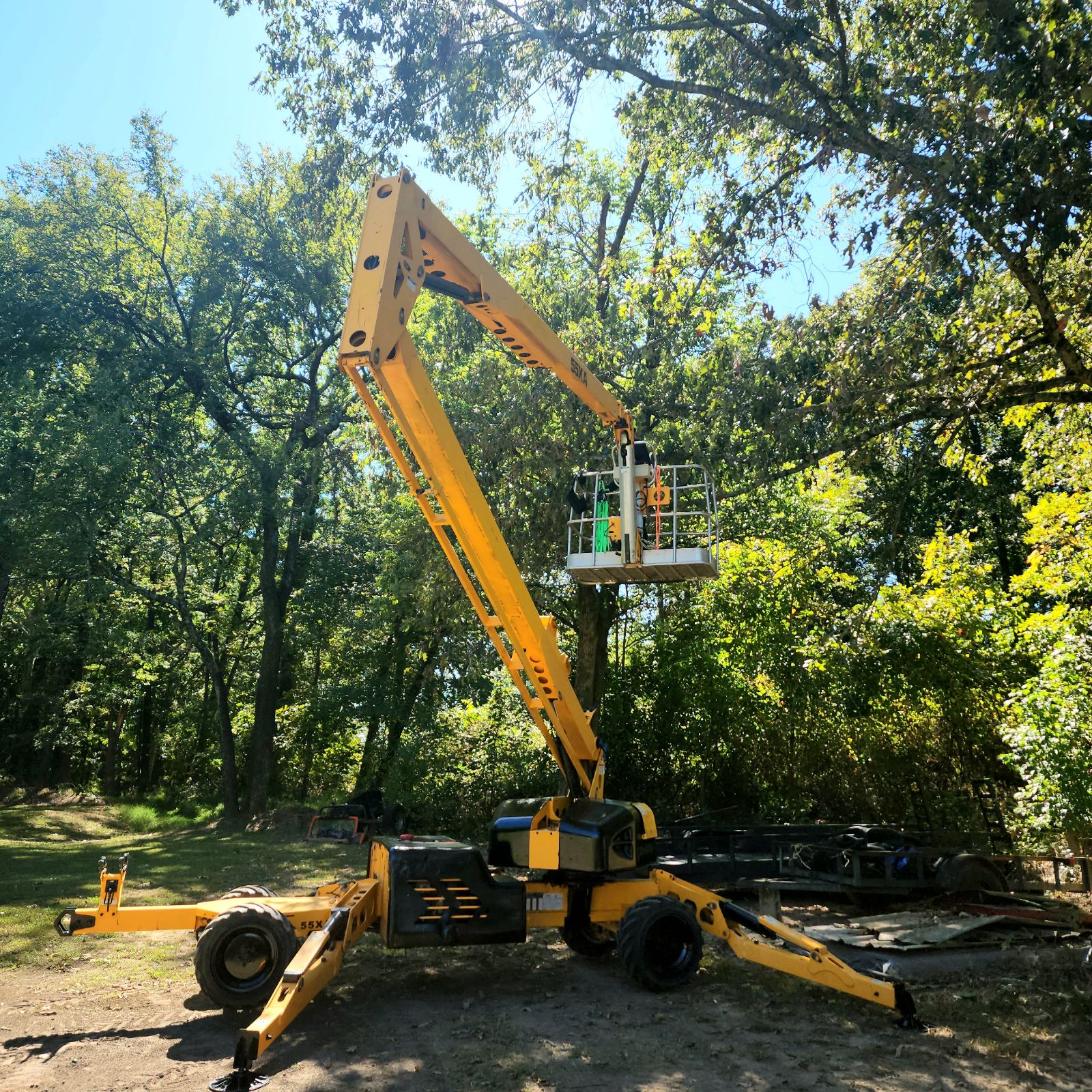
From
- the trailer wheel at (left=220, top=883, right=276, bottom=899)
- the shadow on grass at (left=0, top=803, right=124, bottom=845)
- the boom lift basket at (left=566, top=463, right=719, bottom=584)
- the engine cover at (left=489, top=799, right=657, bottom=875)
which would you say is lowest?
the shadow on grass at (left=0, top=803, right=124, bottom=845)

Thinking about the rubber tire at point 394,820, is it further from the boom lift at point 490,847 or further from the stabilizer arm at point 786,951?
the stabilizer arm at point 786,951

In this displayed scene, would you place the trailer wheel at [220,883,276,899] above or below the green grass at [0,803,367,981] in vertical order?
above

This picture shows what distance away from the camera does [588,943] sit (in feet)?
27.3

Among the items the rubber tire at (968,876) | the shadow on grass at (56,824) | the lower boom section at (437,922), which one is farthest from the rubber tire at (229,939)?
the shadow on grass at (56,824)

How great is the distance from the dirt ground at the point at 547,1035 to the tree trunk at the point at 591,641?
7.09 meters

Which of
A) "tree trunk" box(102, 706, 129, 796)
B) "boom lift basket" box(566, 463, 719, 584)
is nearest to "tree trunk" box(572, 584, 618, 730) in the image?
"boom lift basket" box(566, 463, 719, 584)

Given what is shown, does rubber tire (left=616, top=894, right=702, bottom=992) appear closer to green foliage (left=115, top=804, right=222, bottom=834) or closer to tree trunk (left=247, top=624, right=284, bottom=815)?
tree trunk (left=247, top=624, right=284, bottom=815)

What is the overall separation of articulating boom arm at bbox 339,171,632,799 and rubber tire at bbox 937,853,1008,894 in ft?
14.2

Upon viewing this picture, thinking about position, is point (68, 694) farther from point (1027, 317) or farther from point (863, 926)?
point (1027, 317)

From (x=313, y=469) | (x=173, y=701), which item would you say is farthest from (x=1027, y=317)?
(x=173, y=701)

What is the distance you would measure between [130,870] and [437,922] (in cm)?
889

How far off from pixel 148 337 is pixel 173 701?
17.6m

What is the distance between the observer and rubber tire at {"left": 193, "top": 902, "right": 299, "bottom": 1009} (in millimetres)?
6133

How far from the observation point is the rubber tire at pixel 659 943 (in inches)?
278
